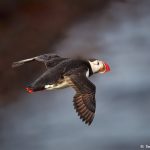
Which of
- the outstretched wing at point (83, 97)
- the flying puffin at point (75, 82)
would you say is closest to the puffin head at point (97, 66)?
the flying puffin at point (75, 82)

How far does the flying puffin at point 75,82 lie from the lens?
764 cm

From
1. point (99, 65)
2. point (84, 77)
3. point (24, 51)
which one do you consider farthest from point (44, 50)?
point (84, 77)

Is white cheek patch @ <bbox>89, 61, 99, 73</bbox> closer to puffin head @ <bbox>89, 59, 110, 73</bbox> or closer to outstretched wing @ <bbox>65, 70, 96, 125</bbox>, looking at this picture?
puffin head @ <bbox>89, 59, 110, 73</bbox>

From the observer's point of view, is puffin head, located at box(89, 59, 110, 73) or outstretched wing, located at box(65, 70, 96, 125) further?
puffin head, located at box(89, 59, 110, 73)

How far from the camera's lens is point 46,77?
25.9 ft

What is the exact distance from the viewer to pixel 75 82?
781 centimetres

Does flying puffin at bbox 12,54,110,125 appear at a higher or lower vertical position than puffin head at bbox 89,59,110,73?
higher

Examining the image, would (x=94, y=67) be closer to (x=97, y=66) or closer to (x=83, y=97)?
(x=97, y=66)

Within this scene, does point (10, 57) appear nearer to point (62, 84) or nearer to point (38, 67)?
point (38, 67)

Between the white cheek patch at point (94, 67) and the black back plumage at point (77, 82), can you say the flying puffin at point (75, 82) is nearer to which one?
the black back plumage at point (77, 82)

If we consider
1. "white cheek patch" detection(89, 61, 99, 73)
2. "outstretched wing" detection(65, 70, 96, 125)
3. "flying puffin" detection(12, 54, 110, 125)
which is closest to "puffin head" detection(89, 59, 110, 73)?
"white cheek patch" detection(89, 61, 99, 73)

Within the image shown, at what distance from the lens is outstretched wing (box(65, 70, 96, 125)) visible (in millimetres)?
Answer: 7598

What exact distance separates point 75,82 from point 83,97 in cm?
18

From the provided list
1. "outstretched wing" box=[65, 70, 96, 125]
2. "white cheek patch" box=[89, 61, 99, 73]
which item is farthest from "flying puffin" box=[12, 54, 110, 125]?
"white cheek patch" box=[89, 61, 99, 73]
